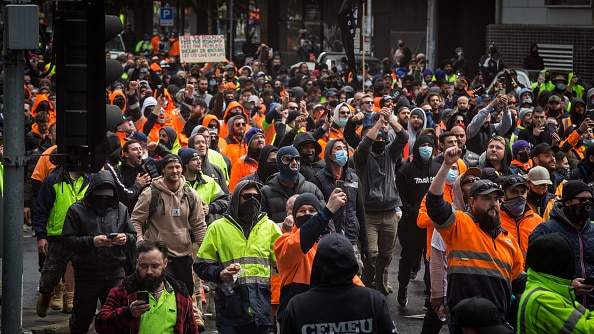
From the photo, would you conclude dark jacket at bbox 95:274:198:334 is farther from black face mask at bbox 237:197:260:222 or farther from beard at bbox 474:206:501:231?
beard at bbox 474:206:501:231

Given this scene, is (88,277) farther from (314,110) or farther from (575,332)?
(314,110)

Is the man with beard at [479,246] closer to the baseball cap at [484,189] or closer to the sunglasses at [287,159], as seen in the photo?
the baseball cap at [484,189]

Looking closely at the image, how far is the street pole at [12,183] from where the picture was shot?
731 cm

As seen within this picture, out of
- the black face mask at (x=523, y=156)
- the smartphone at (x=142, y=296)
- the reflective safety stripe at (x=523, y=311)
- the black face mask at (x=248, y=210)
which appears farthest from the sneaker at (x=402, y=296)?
the reflective safety stripe at (x=523, y=311)

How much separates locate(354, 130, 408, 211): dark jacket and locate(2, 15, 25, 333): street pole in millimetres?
5534

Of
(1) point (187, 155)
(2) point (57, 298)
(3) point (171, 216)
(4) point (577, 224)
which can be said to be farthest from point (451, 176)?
(2) point (57, 298)

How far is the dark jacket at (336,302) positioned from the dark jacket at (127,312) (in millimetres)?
1507

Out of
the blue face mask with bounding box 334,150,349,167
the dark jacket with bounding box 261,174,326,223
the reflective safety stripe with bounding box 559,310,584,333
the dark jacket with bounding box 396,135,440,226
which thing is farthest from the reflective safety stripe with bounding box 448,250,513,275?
the dark jacket with bounding box 396,135,440,226

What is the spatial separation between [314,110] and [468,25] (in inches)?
821

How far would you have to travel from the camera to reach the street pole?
24.0ft

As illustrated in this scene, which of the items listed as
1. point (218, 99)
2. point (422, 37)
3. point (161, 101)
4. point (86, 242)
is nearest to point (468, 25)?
point (422, 37)

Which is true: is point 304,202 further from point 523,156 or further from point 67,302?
point 523,156

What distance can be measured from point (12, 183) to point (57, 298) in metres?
5.31

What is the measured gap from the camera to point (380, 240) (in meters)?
12.7
